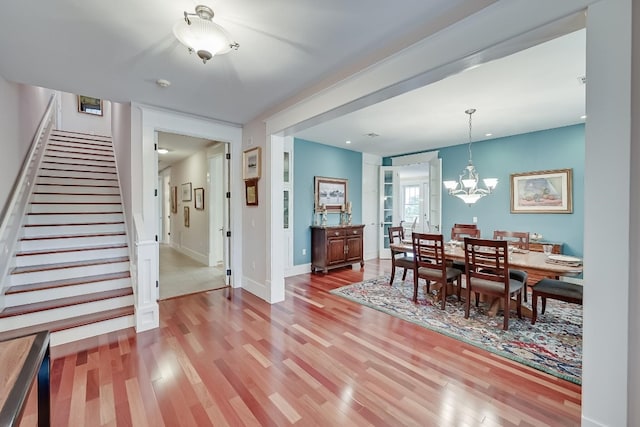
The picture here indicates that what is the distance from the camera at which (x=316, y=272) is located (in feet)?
17.5

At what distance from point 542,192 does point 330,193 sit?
12.3 feet

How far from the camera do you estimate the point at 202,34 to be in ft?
5.35

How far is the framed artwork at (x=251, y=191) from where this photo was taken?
394cm

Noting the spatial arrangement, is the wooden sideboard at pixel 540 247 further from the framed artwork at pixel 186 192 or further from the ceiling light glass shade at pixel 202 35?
the framed artwork at pixel 186 192

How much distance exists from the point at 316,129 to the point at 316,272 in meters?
2.67

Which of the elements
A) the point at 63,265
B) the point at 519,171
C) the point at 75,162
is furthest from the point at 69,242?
the point at 519,171

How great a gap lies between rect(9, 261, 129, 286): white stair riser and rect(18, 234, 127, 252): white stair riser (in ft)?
1.71

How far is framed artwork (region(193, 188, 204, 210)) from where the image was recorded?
6066mm

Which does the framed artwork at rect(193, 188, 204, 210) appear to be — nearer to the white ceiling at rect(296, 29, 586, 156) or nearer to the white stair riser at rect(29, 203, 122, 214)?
the white stair riser at rect(29, 203, 122, 214)

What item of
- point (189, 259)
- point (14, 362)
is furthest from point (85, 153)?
point (14, 362)

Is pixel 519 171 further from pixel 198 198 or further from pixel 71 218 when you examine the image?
pixel 71 218

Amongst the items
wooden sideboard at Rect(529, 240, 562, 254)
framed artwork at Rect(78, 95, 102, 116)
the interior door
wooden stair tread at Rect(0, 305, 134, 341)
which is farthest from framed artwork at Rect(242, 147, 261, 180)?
framed artwork at Rect(78, 95, 102, 116)

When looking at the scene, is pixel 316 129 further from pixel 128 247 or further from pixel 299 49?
pixel 128 247

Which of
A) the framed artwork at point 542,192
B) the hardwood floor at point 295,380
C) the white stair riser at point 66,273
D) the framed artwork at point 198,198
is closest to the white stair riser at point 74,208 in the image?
the white stair riser at point 66,273
